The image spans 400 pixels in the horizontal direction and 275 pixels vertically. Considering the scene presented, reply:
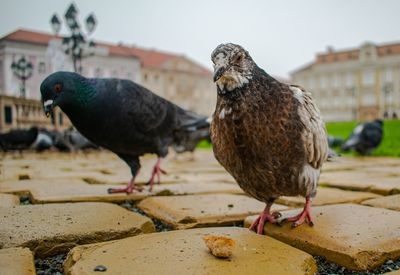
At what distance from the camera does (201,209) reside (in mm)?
2154

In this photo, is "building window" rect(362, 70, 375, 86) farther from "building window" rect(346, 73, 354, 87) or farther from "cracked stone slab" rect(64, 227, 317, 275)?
"cracked stone slab" rect(64, 227, 317, 275)

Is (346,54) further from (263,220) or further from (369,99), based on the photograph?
(263,220)

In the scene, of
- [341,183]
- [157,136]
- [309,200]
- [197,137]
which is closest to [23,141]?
[197,137]

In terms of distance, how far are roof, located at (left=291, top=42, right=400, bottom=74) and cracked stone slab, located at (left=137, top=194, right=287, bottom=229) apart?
5617 cm

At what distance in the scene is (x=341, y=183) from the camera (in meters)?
3.27

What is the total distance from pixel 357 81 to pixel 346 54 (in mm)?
4292

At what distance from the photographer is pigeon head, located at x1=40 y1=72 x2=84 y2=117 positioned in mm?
→ 2482

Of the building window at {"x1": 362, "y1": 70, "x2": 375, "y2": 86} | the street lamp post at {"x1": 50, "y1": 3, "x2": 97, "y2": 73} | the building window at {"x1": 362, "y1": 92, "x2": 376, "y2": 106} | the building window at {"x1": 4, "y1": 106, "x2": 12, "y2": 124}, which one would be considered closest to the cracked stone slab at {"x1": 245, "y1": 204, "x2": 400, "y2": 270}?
the street lamp post at {"x1": 50, "y1": 3, "x2": 97, "y2": 73}

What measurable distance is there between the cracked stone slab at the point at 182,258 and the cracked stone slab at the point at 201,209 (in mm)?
370

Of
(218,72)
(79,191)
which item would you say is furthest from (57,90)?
(218,72)

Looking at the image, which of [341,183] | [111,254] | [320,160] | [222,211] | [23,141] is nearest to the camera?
[111,254]

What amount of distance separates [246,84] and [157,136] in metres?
1.82

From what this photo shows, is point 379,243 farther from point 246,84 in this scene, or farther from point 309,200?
point 246,84

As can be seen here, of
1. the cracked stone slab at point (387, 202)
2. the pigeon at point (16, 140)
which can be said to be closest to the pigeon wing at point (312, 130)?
the cracked stone slab at point (387, 202)
